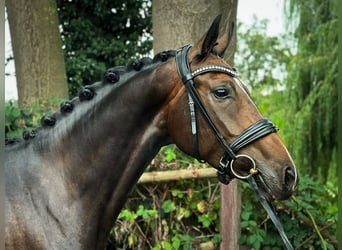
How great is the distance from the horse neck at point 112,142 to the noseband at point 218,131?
0.10 metres

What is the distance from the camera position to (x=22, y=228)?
7.49 ft

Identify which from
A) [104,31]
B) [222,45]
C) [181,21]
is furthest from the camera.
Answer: [104,31]

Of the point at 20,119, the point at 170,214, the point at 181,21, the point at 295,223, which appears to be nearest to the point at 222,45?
the point at 170,214

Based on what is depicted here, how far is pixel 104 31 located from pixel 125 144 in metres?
8.16

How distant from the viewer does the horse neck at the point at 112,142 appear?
244 cm

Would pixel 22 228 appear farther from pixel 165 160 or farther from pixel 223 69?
pixel 165 160

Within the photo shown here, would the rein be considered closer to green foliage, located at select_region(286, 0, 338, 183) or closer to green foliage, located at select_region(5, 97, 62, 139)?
green foliage, located at select_region(5, 97, 62, 139)

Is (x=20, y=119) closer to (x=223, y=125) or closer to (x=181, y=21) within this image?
(x=181, y=21)

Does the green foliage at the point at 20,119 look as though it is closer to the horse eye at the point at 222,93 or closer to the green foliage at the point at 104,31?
the horse eye at the point at 222,93

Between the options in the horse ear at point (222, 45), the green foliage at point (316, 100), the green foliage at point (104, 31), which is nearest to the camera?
the horse ear at point (222, 45)

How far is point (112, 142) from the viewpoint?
246cm

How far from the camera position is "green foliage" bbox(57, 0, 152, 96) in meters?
9.81

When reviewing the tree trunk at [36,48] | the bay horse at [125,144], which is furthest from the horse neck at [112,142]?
the tree trunk at [36,48]

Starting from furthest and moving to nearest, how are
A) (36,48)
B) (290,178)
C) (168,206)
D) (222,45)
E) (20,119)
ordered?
(36,48) < (20,119) < (168,206) < (222,45) < (290,178)
